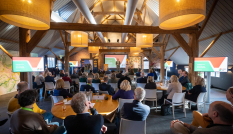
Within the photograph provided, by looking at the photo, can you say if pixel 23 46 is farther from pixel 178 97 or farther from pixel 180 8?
pixel 178 97

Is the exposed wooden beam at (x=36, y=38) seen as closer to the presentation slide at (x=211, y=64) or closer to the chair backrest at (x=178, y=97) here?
the chair backrest at (x=178, y=97)

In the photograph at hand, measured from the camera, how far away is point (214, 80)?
25.4 ft

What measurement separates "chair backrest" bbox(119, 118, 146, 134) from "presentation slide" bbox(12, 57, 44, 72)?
4012 millimetres

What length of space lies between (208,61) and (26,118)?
18.2 feet

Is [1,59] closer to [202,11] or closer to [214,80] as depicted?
[202,11]

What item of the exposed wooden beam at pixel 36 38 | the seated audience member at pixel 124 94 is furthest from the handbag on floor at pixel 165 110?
the exposed wooden beam at pixel 36 38

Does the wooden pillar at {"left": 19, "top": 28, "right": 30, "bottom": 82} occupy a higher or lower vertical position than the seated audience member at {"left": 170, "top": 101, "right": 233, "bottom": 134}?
higher

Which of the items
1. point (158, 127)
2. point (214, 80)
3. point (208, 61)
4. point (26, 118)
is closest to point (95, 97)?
point (26, 118)

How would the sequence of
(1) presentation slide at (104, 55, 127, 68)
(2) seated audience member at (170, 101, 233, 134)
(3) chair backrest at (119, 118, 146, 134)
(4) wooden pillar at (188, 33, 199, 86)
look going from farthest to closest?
1. (1) presentation slide at (104, 55, 127, 68)
2. (4) wooden pillar at (188, 33, 199, 86)
3. (3) chair backrest at (119, 118, 146, 134)
4. (2) seated audience member at (170, 101, 233, 134)

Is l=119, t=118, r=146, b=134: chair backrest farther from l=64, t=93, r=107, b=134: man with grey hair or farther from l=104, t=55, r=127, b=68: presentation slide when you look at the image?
l=104, t=55, r=127, b=68: presentation slide

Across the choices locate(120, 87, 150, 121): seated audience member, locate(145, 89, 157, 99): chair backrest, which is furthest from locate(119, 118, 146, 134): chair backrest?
locate(145, 89, 157, 99): chair backrest

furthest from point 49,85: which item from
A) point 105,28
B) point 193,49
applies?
point 193,49

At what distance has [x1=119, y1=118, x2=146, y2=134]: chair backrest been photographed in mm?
1809

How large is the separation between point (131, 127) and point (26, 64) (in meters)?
4.33
